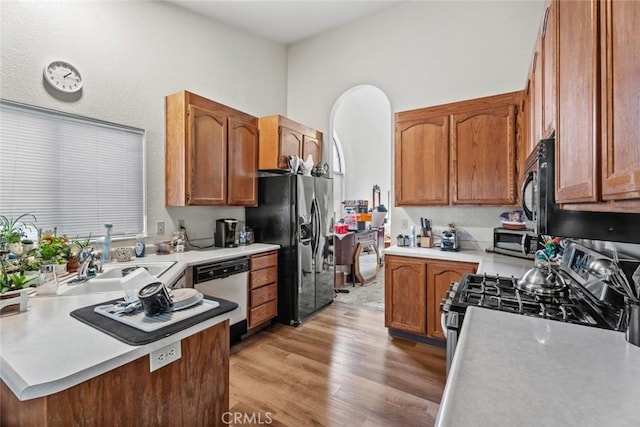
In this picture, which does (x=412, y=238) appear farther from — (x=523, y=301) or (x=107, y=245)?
(x=107, y=245)

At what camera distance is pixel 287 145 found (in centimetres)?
348

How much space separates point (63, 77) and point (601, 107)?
3.14 meters

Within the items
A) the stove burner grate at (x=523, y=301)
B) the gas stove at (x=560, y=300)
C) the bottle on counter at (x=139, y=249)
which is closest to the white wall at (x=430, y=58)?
the gas stove at (x=560, y=300)

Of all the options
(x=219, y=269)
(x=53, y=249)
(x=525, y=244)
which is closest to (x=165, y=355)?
(x=53, y=249)

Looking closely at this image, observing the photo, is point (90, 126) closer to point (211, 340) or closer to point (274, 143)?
point (274, 143)

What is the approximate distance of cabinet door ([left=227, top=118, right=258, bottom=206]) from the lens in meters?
3.14

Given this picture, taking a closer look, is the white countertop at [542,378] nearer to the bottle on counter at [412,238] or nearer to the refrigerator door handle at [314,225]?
the bottle on counter at [412,238]

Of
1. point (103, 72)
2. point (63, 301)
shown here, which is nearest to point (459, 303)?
point (63, 301)

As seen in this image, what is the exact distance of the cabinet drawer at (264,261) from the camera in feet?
9.80

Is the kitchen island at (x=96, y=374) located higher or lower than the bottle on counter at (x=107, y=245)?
lower

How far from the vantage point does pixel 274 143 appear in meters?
3.38

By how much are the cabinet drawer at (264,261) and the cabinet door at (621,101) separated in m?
2.68

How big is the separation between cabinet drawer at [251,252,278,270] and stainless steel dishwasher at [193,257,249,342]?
0.34 ft

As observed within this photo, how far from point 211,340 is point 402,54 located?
362 centimetres
